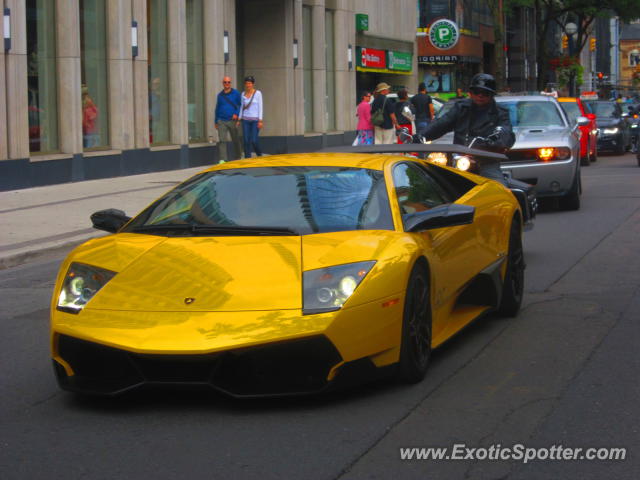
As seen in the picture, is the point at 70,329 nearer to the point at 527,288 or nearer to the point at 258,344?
the point at 258,344

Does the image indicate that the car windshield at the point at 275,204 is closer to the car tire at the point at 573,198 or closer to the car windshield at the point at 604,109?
the car tire at the point at 573,198

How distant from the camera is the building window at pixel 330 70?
111ft

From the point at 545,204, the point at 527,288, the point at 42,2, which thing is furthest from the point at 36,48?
the point at 527,288

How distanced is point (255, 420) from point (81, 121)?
54.6ft

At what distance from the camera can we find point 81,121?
69.5ft

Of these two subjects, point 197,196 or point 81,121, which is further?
point 81,121

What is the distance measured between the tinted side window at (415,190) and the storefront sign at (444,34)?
4114 cm

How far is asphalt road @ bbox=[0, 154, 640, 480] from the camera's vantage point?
15.2 feet

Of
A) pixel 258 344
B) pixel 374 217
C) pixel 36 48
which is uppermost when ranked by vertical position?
pixel 36 48

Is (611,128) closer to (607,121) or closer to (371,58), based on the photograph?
(607,121)

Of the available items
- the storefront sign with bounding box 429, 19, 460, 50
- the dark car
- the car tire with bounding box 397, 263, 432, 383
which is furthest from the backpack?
the storefront sign with bounding box 429, 19, 460, 50

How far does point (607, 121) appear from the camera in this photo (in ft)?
111

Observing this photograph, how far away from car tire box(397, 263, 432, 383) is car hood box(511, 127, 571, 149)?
9548 mm

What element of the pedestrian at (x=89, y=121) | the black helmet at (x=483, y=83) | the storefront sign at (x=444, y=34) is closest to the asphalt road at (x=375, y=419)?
the black helmet at (x=483, y=83)
